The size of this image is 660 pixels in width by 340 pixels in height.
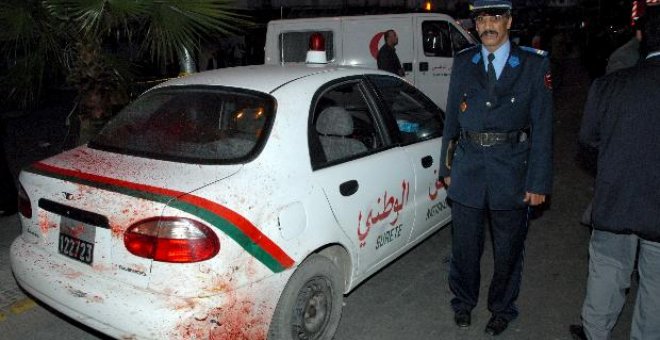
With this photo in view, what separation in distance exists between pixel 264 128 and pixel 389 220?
1162 millimetres

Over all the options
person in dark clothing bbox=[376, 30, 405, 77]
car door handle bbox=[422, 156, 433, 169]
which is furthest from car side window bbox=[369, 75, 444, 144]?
person in dark clothing bbox=[376, 30, 405, 77]

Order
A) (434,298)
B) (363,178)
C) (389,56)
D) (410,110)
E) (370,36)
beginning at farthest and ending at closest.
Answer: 1. (370,36)
2. (389,56)
3. (410,110)
4. (434,298)
5. (363,178)

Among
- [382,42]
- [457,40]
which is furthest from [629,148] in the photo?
[457,40]

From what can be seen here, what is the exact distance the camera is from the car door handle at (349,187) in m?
3.07

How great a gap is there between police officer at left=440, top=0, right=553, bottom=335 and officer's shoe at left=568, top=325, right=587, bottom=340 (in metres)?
0.35

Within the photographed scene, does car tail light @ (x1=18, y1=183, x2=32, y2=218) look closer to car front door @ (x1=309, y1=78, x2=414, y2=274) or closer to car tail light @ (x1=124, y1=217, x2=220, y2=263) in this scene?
car tail light @ (x1=124, y1=217, x2=220, y2=263)

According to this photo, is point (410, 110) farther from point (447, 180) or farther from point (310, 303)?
point (310, 303)

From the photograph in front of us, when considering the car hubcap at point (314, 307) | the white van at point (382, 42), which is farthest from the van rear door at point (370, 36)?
the car hubcap at point (314, 307)

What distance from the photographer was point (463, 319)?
3500 millimetres

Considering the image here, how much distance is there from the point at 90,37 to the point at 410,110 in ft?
9.45

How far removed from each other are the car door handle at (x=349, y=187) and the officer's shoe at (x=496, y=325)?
1239mm

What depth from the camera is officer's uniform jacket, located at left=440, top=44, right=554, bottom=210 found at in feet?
10.2

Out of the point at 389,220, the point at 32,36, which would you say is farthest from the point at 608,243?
the point at 32,36

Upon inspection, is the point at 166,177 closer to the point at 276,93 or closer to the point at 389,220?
the point at 276,93
